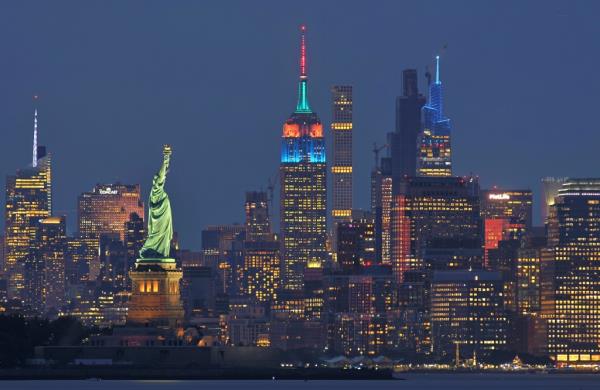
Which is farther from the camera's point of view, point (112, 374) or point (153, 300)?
point (153, 300)

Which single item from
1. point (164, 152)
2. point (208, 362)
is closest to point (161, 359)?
point (208, 362)

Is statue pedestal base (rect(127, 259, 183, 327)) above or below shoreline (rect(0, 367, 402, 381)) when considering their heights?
above

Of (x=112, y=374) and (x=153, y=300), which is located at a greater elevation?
(x=153, y=300)

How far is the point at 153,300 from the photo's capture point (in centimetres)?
Result: 19838

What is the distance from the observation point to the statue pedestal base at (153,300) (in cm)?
19762

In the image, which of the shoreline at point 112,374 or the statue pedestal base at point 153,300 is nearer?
the shoreline at point 112,374

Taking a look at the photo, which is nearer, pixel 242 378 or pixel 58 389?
pixel 58 389

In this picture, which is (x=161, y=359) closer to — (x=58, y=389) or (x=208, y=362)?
(x=208, y=362)

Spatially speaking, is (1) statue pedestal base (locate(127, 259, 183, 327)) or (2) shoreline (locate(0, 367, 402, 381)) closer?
(2) shoreline (locate(0, 367, 402, 381))

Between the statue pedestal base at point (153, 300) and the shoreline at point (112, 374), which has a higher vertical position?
the statue pedestal base at point (153, 300)

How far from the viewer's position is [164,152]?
198000 mm

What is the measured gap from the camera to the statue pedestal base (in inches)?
7781

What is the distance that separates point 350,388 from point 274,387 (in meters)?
6.21

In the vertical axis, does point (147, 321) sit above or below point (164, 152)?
below
